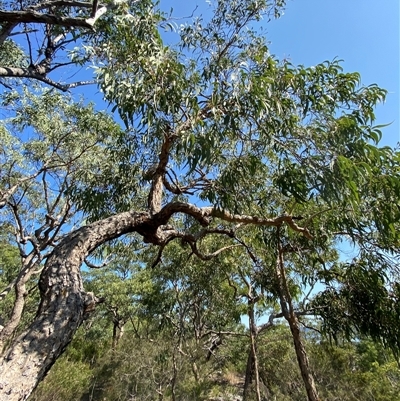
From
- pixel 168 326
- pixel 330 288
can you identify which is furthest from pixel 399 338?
pixel 168 326

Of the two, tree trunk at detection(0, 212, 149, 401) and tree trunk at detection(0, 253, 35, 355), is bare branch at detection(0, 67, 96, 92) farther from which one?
tree trunk at detection(0, 253, 35, 355)

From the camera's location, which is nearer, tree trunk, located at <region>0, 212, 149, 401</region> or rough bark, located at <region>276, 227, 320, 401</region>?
tree trunk, located at <region>0, 212, 149, 401</region>

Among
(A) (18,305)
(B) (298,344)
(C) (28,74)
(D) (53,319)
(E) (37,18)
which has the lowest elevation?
(B) (298,344)

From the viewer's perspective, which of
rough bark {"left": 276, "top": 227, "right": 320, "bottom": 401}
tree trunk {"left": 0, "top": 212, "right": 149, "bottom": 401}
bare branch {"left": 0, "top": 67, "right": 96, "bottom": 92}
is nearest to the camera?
tree trunk {"left": 0, "top": 212, "right": 149, "bottom": 401}

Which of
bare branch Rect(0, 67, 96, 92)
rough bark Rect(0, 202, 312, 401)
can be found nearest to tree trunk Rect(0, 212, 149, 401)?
rough bark Rect(0, 202, 312, 401)

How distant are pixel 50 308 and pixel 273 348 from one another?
964 cm

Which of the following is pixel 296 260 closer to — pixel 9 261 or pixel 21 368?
pixel 21 368

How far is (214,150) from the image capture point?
279 cm

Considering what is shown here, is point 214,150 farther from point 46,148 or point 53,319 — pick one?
point 46,148

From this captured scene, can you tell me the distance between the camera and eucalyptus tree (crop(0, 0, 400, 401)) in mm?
1980

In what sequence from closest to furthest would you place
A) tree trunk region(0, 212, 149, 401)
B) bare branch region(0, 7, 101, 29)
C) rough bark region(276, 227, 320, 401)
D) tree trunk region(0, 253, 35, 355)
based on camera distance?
tree trunk region(0, 212, 149, 401) → bare branch region(0, 7, 101, 29) → rough bark region(276, 227, 320, 401) → tree trunk region(0, 253, 35, 355)

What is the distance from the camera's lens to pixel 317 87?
9.95ft

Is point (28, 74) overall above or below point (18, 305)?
above

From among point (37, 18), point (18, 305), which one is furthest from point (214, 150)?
point (18, 305)
